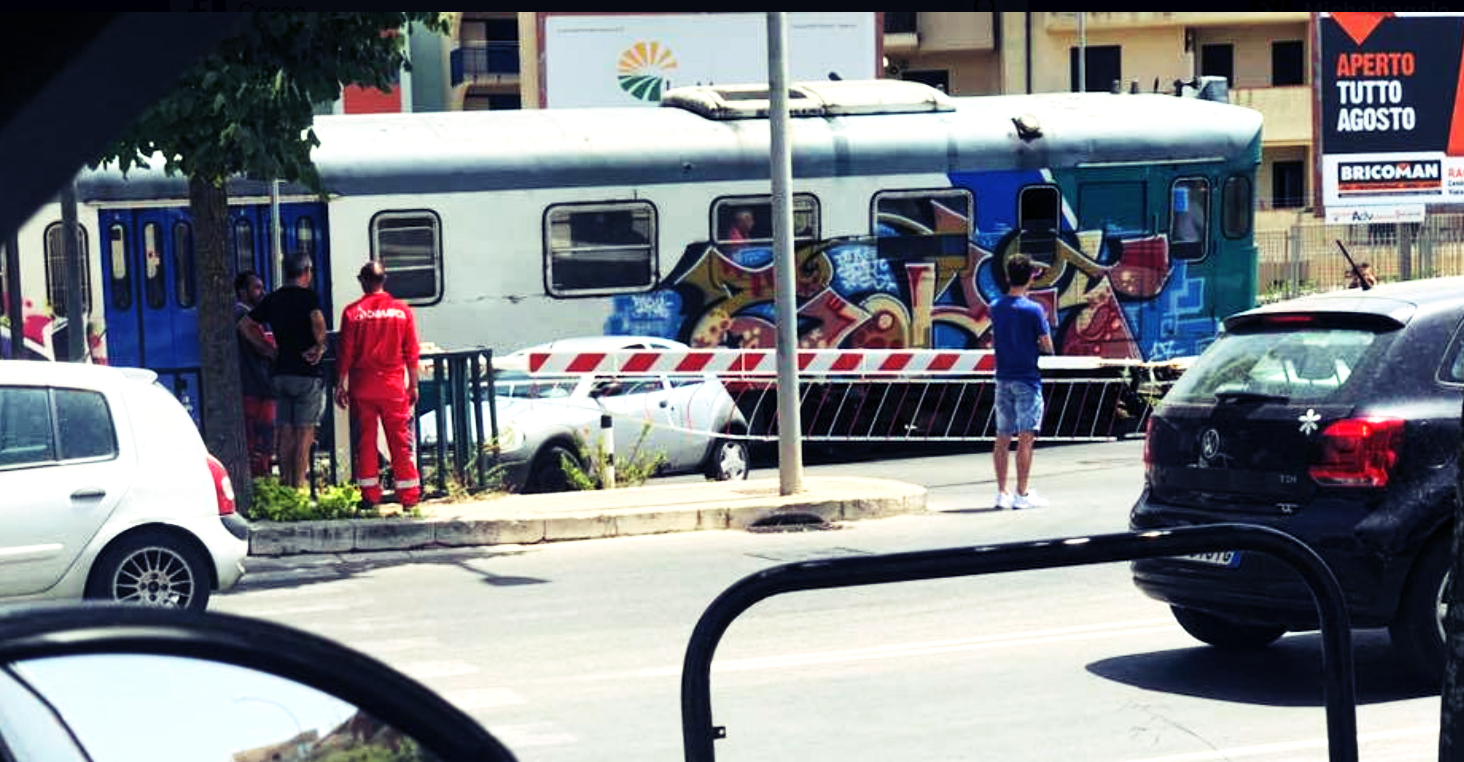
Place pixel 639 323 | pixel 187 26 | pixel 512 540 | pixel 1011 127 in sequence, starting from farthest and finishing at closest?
pixel 1011 127
pixel 639 323
pixel 512 540
pixel 187 26

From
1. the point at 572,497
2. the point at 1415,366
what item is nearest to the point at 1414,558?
the point at 1415,366

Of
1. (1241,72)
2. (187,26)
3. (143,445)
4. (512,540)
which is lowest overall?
(512,540)

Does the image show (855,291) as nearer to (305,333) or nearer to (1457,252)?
(305,333)

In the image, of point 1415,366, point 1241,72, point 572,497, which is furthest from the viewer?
point 1241,72

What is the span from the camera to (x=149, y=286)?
64.2ft

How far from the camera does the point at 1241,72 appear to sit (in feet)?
210

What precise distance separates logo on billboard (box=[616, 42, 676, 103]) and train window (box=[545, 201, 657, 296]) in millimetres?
22300

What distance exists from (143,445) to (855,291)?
36.1ft

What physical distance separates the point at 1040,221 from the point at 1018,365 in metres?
6.86

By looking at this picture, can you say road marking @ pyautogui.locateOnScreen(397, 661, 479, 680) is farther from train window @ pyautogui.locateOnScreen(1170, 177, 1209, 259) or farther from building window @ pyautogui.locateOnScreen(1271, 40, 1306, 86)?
building window @ pyautogui.locateOnScreen(1271, 40, 1306, 86)

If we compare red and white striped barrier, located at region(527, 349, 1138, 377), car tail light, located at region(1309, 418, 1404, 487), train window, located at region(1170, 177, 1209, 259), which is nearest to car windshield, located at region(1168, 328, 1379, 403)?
car tail light, located at region(1309, 418, 1404, 487)

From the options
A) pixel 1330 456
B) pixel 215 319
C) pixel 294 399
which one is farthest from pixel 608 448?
pixel 1330 456

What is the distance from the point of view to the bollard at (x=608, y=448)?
16641mm

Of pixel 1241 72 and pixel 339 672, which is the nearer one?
pixel 339 672
